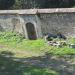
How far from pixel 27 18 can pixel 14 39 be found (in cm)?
168

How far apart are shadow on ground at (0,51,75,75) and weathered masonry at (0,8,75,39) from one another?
276 centimetres

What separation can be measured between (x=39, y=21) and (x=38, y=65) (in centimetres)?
506

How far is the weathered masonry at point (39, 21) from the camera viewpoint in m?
19.2

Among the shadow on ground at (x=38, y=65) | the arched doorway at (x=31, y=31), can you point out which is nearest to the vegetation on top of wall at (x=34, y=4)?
the arched doorway at (x=31, y=31)

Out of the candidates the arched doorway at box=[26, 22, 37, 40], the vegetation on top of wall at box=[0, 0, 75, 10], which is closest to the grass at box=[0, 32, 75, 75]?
the arched doorway at box=[26, 22, 37, 40]

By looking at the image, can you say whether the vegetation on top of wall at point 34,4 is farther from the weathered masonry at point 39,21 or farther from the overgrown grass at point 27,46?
the overgrown grass at point 27,46

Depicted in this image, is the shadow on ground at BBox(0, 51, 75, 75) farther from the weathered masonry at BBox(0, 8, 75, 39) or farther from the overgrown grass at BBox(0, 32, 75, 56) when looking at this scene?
the weathered masonry at BBox(0, 8, 75, 39)

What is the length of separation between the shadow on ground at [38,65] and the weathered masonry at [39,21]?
2.76 m

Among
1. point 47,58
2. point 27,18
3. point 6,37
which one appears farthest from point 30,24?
point 47,58

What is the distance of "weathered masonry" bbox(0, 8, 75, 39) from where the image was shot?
1917 centimetres

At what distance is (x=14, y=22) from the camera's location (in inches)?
854

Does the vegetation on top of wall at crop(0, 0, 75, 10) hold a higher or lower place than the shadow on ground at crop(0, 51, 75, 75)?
higher

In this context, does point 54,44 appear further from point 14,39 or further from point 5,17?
point 5,17

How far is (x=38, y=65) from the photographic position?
51.7 feet
